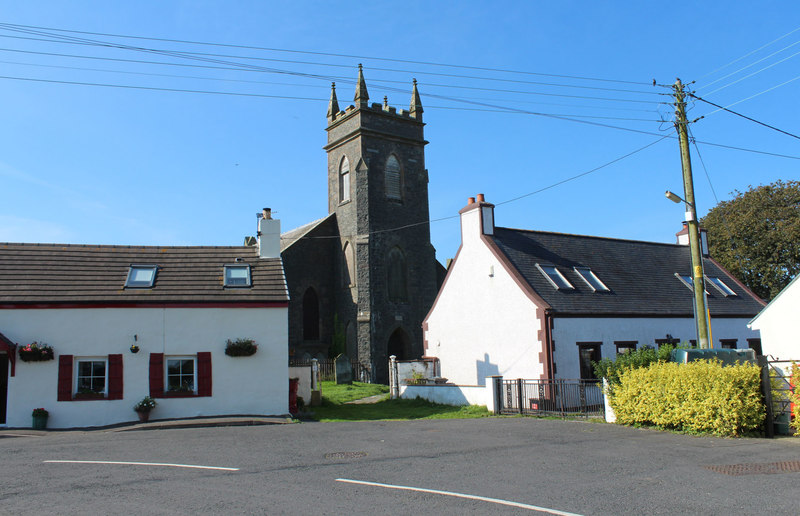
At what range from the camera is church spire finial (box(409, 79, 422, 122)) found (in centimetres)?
4184

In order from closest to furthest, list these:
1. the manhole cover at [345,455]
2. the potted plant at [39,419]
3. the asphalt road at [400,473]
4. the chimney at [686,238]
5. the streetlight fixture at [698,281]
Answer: the asphalt road at [400,473], the manhole cover at [345,455], the streetlight fixture at [698,281], the potted plant at [39,419], the chimney at [686,238]

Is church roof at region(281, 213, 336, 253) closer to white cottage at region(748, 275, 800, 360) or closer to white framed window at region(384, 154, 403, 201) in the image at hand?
white framed window at region(384, 154, 403, 201)

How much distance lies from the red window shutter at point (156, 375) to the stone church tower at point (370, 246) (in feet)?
59.4

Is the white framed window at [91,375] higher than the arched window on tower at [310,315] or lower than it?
lower

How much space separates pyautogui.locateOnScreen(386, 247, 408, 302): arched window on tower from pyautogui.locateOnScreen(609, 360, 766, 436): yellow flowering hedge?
2314 cm

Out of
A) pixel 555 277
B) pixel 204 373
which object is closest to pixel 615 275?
pixel 555 277

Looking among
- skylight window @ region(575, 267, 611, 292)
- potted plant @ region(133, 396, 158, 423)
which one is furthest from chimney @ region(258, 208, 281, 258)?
skylight window @ region(575, 267, 611, 292)

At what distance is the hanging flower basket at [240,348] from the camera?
19.2 metres

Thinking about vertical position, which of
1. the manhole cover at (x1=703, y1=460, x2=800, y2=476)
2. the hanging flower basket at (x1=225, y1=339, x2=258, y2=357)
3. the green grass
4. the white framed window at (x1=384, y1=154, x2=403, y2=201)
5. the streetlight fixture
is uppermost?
the white framed window at (x1=384, y1=154, x2=403, y2=201)

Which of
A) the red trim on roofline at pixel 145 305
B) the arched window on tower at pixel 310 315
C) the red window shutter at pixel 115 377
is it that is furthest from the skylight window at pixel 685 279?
the red window shutter at pixel 115 377

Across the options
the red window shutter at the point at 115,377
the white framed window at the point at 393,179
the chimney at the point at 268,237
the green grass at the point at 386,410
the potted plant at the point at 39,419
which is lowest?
the green grass at the point at 386,410

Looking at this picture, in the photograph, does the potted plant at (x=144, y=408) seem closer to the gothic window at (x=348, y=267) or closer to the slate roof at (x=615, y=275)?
the slate roof at (x=615, y=275)

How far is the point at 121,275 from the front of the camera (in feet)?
66.9

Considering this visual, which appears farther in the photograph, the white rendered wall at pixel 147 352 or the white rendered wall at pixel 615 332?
the white rendered wall at pixel 615 332
